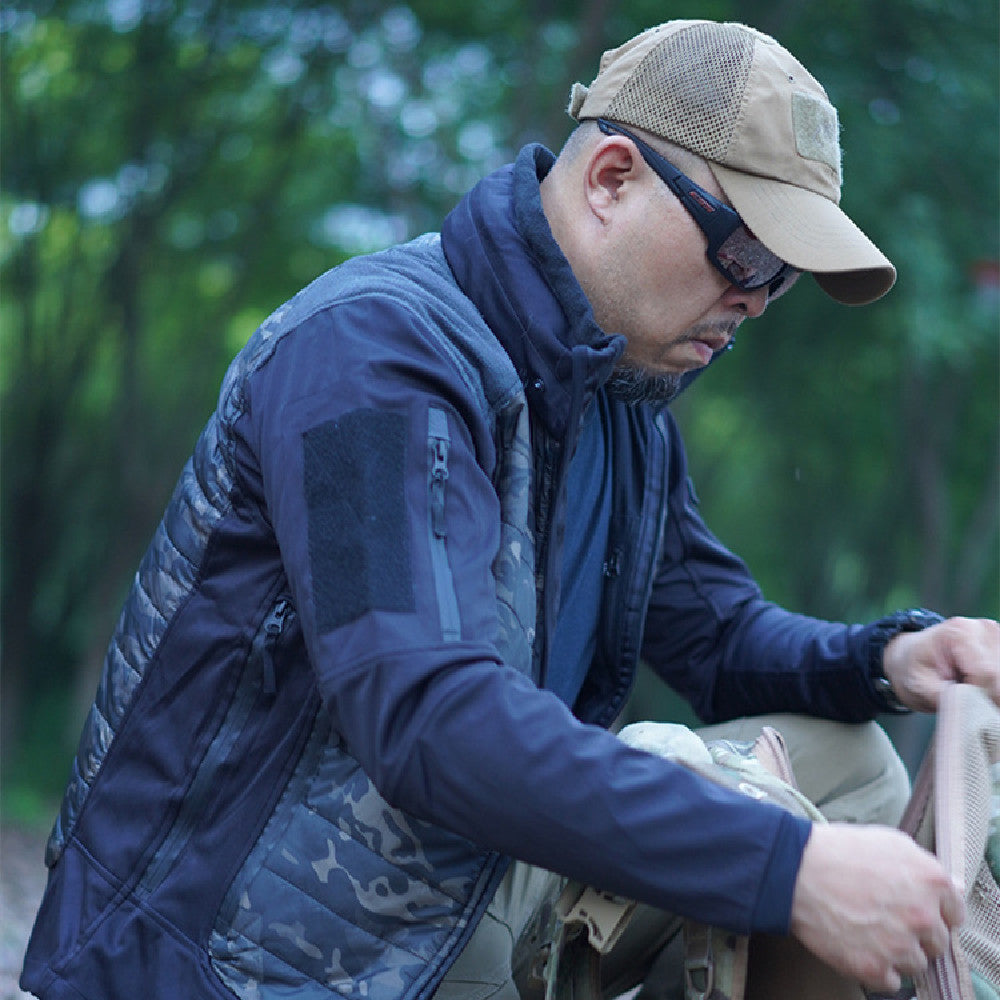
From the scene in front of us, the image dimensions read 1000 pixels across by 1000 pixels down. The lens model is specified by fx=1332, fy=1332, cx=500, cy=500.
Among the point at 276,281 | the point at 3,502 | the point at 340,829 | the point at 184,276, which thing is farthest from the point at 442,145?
the point at 340,829

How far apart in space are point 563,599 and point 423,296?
29.3 inches

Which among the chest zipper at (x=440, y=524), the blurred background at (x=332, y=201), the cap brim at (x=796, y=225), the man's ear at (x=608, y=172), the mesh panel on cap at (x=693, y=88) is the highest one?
the mesh panel on cap at (x=693, y=88)

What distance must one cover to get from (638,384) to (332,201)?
361 inches

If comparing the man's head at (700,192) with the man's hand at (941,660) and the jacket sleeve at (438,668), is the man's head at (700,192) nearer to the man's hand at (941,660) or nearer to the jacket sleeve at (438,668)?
the jacket sleeve at (438,668)

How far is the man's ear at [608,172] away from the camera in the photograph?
7.70 ft

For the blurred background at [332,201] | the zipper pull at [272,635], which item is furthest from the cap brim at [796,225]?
the blurred background at [332,201]

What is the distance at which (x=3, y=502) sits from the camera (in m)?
13.7

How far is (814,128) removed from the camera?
233cm

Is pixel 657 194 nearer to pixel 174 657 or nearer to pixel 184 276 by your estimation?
pixel 174 657

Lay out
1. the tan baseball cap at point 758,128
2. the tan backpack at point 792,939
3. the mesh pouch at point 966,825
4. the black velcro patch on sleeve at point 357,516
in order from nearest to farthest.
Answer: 1. the black velcro patch on sleeve at point 357,516
2. the tan backpack at point 792,939
3. the mesh pouch at point 966,825
4. the tan baseball cap at point 758,128

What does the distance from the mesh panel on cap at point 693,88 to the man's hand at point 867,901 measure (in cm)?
119

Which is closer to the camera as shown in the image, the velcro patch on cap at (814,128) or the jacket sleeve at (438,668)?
the jacket sleeve at (438,668)

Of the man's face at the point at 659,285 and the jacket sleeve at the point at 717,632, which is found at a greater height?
the man's face at the point at 659,285

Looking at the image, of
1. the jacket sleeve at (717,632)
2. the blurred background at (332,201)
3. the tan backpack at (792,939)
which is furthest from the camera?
the blurred background at (332,201)
